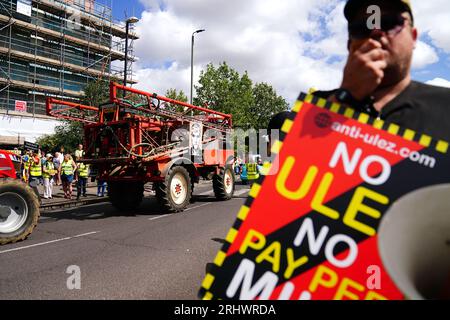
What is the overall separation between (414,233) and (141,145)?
25.3 ft

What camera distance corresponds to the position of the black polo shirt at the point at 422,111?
1282 mm

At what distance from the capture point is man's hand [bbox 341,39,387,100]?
1188 mm

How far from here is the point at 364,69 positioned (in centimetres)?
119

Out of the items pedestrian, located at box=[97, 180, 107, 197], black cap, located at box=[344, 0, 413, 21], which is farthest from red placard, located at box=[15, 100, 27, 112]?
black cap, located at box=[344, 0, 413, 21]

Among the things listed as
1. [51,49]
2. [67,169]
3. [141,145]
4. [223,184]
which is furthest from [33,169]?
[51,49]

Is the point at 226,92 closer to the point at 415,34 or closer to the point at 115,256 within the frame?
the point at 115,256

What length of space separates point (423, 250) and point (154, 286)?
3088 millimetres

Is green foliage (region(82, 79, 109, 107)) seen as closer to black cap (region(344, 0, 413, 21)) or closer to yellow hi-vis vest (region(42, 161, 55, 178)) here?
yellow hi-vis vest (region(42, 161, 55, 178))

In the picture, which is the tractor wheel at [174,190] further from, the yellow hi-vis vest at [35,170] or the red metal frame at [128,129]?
the yellow hi-vis vest at [35,170]

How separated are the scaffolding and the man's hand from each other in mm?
33990
